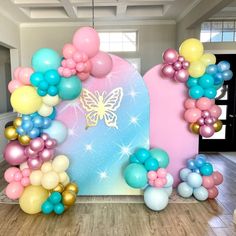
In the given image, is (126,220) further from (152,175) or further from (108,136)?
(108,136)

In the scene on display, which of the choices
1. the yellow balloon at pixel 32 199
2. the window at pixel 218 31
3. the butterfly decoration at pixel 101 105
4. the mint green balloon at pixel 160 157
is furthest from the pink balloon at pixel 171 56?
the window at pixel 218 31

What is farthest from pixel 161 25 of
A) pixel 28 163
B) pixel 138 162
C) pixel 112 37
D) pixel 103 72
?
pixel 28 163

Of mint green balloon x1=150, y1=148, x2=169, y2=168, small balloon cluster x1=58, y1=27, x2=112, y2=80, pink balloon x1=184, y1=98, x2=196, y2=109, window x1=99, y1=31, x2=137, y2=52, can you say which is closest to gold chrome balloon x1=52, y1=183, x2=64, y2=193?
mint green balloon x1=150, y1=148, x2=169, y2=168

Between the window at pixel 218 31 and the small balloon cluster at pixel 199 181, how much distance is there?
126 inches

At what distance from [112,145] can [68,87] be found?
1002 millimetres

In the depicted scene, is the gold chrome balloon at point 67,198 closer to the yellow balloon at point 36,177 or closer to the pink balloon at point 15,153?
the yellow balloon at point 36,177

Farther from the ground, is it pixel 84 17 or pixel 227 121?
pixel 84 17

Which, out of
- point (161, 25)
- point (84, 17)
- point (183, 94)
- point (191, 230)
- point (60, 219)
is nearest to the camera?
point (191, 230)

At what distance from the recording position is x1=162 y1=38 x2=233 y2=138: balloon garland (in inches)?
116

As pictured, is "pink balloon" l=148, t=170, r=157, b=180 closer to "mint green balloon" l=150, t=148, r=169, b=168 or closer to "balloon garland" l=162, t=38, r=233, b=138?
"mint green balloon" l=150, t=148, r=169, b=168

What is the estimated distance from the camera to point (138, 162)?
2893mm

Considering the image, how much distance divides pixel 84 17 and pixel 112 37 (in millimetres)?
823

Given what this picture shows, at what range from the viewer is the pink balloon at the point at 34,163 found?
8.77 feet

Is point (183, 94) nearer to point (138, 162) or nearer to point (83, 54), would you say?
point (138, 162)
